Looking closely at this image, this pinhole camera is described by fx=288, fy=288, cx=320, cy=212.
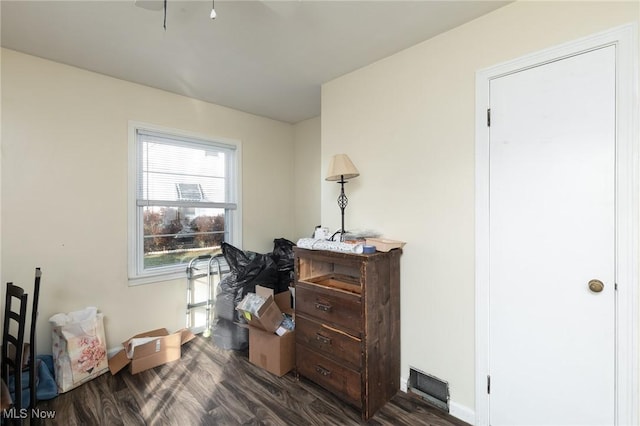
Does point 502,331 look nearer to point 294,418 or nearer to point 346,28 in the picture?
point 294,418

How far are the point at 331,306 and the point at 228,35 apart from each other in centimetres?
198

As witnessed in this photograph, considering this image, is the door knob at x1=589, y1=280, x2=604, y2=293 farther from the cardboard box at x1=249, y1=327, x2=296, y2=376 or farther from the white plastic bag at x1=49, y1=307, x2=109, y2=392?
the white plastic bag at x1=49, y1=307, x2=109, y2=392

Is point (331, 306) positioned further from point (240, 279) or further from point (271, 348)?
point (240, 279)

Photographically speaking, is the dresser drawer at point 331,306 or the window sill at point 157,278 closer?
the dresser drawer at point 331,306

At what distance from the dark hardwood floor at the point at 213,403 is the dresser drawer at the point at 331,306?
561 millimetres

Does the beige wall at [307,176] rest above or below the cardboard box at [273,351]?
above

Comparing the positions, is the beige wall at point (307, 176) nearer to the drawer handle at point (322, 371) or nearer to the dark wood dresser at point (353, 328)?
the dark wood dresser at point (353, 328)

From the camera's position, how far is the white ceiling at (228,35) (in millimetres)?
1689

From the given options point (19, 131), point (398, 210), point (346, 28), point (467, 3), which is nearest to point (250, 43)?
point (346, 28)

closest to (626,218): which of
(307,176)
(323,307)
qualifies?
(323,307)

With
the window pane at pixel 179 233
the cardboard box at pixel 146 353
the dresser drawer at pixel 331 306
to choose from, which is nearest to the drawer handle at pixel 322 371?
the dresser drawer at pixel 331 306

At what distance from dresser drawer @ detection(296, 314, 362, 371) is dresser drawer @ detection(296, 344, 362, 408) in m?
0.05

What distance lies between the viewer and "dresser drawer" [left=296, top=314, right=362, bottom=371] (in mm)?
1876

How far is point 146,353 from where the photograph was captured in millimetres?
2404
